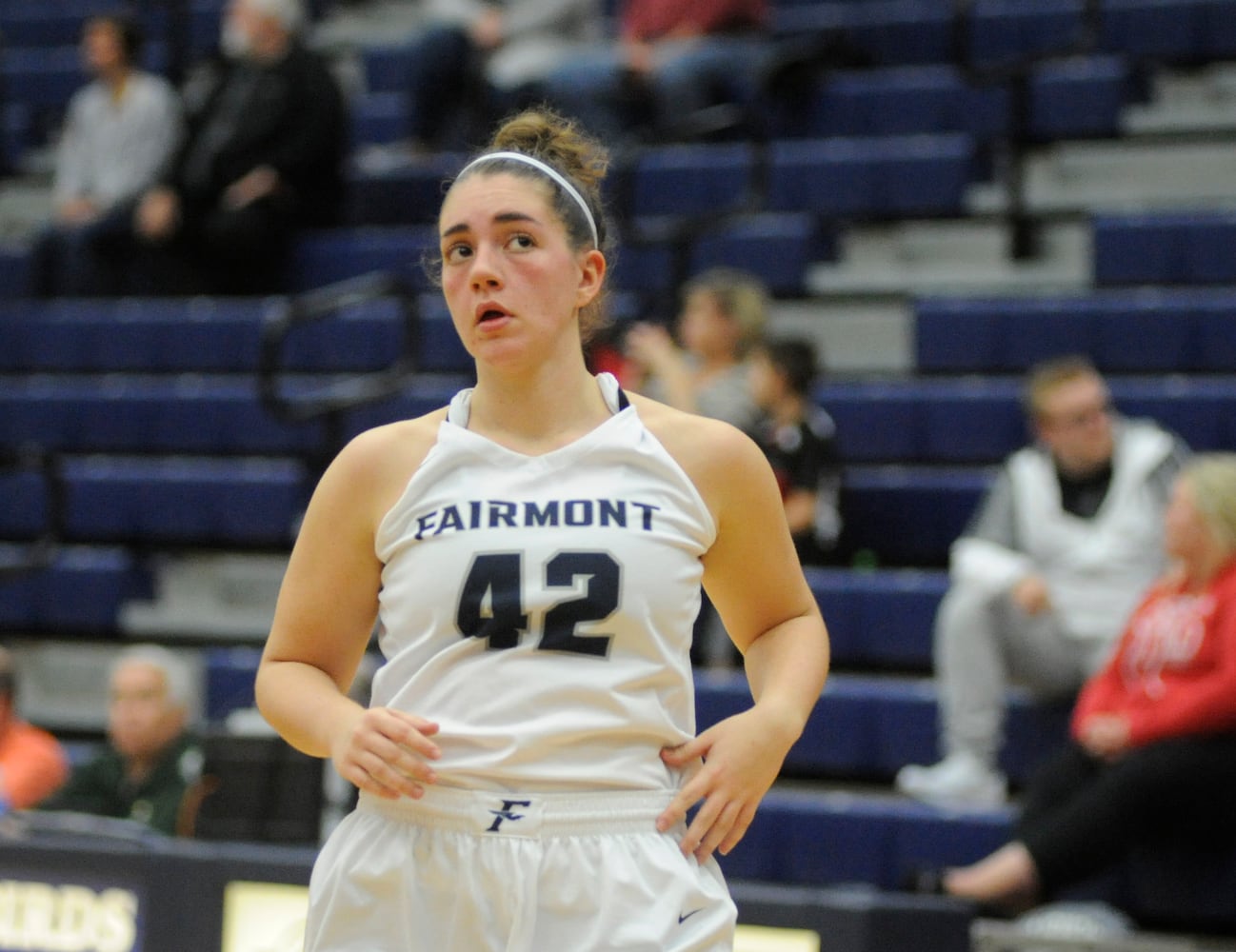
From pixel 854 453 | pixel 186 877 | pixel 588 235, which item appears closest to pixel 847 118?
pixel 854 453

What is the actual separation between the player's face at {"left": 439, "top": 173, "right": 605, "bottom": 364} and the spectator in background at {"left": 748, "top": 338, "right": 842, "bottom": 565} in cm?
395

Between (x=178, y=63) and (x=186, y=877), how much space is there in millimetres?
7047

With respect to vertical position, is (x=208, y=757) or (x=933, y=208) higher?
(x=933, y=208)

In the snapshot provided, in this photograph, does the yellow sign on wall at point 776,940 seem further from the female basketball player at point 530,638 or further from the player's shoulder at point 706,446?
the player's shoulder at point 706,446

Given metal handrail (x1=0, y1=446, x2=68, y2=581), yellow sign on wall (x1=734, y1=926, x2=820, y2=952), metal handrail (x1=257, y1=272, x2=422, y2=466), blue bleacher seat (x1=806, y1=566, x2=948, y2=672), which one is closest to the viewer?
yellow sign on wall (x1=734, y1=926, x2=820, y2=952)

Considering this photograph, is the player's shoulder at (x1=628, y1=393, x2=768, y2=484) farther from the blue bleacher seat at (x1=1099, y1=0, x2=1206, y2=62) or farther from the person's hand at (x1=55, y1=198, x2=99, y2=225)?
the person's hand at (x1=55, y1=198, x2=99, y2=225)

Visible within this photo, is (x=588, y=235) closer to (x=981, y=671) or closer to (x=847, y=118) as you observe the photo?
(x=981, y=671)

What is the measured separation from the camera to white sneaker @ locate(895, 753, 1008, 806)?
18.0 feet

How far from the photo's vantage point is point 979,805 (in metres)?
5.48

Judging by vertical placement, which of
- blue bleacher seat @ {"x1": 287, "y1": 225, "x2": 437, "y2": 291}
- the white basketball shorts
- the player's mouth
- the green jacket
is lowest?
the green jacket

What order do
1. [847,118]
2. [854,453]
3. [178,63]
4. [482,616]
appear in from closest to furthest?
[482,616]
[854,453]
[847,118]
[178,63]

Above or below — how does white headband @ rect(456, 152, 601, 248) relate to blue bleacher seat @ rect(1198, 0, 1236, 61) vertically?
below

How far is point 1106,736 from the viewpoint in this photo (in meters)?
5.03

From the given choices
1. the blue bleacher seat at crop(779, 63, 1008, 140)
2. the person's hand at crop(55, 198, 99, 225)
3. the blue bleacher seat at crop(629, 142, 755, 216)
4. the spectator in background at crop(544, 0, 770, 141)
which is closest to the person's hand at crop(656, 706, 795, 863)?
the blue bleacher seat at crop(629, 142, 755, 216)
